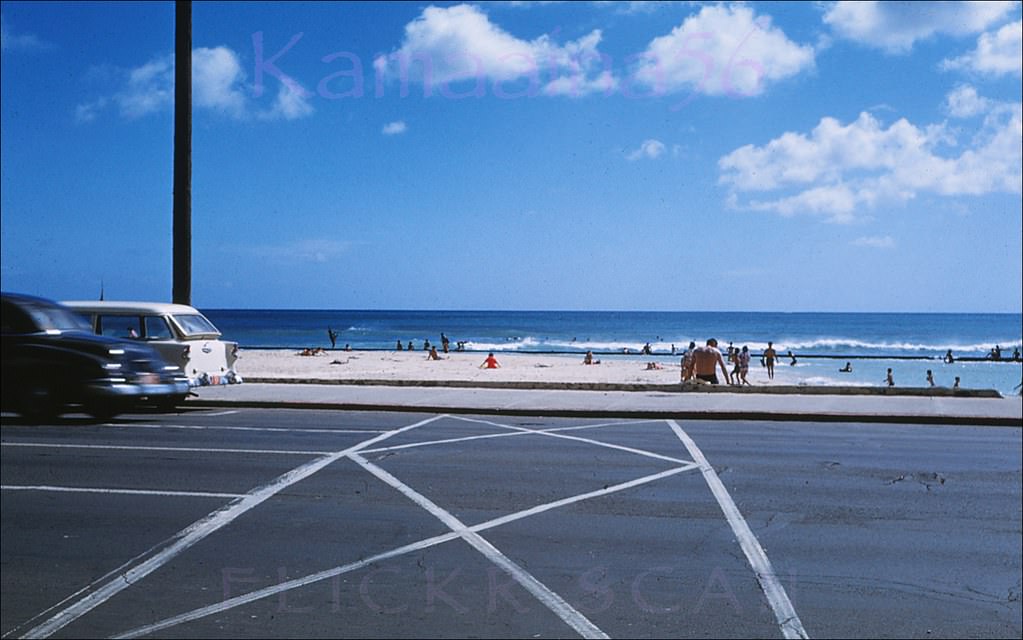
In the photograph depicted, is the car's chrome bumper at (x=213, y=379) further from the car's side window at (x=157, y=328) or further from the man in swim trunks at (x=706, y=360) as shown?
the man in swim trunks at (x=706, y=360)

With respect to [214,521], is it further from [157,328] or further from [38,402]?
[38,402]

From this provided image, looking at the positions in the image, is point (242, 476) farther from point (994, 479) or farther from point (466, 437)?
point (994, 479)

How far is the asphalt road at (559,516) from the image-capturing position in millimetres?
13391

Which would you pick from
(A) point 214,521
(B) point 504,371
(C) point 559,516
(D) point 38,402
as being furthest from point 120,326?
(B) point 504,371

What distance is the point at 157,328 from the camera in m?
1.76

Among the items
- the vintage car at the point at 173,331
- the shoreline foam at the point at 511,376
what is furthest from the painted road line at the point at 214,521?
the vintage car at the point at 173,331

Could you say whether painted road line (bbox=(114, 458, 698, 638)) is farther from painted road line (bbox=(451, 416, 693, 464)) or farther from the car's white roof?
the car's white roof

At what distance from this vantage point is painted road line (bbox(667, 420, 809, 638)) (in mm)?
13742

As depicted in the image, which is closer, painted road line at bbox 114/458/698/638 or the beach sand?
painted road line at bbox 114/458/698/638

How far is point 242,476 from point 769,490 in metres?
8.43

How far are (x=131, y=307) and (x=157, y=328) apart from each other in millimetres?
127

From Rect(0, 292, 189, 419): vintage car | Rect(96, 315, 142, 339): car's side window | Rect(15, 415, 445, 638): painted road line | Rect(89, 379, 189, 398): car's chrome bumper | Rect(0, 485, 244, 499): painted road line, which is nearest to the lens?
Rect(0, 292, 189, 419): vintage car

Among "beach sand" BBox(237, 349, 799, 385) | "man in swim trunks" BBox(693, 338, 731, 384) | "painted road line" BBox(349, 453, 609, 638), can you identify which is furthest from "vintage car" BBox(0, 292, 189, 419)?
"beach sand" BBox(237, 349, 799, 385)

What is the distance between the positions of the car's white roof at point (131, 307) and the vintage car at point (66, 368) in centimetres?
24
